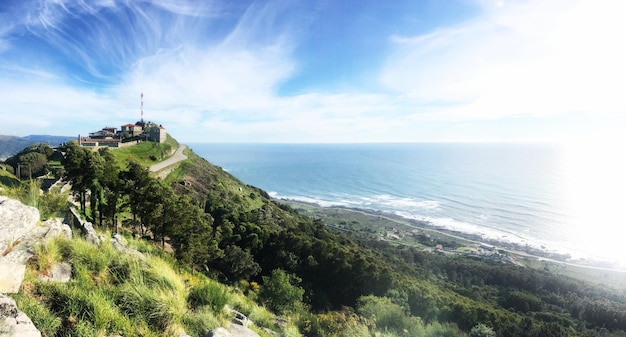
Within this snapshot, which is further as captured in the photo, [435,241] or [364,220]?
[364,220]

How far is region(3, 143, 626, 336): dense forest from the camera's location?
22031 mm

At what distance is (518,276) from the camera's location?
64.2 metres

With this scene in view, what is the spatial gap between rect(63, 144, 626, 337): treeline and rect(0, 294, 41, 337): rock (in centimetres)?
769

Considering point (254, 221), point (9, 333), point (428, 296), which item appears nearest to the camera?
point (9, 333)

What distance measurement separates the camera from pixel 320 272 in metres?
39.0

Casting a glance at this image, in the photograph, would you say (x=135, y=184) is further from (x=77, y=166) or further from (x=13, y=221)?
(x=13, y=221)

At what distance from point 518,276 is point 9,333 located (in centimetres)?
7806

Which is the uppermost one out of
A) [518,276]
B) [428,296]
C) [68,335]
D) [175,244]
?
[68,335]

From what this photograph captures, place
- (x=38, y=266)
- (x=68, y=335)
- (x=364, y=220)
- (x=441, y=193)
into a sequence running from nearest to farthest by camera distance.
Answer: (x=68, y=335) → (x=38, y=266) → (x=364, y=220) → (x=441, y=193)

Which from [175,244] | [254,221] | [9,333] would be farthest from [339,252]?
[9,333]

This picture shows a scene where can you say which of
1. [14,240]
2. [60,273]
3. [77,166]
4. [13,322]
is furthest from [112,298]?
[77,166]

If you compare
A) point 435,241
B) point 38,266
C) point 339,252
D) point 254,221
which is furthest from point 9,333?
point 435,241

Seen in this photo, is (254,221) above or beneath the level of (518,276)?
above

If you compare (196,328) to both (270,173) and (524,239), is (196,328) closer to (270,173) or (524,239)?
(524,239)
